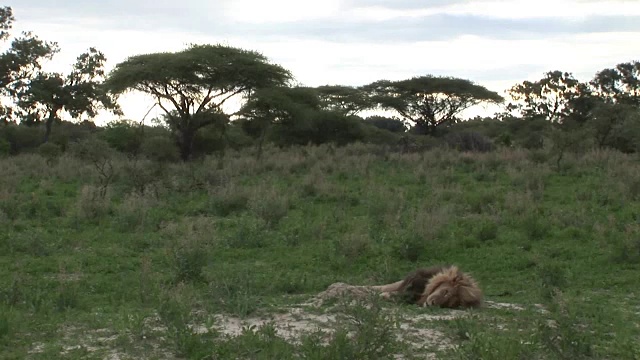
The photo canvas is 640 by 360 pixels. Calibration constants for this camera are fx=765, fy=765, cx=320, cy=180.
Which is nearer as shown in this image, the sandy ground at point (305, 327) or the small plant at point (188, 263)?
the sandy ground at point (305, 327)

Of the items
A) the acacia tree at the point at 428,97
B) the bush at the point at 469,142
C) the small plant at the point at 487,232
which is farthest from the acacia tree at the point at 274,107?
the small plant at the point at 487,232

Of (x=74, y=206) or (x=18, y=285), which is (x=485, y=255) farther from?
(x=74, y=206)

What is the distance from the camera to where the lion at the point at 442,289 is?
656 centimetres

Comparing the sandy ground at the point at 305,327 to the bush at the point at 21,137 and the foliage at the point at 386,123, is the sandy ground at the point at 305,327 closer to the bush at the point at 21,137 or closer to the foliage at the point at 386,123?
the bush at the point at 21,137

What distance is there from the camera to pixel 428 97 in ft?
109

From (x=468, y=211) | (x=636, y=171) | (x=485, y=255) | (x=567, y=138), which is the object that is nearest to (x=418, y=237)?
(x=485, y=255)

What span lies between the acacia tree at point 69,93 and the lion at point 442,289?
27244 mm

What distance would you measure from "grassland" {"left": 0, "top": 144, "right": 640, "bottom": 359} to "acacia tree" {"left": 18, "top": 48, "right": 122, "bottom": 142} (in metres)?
15.0

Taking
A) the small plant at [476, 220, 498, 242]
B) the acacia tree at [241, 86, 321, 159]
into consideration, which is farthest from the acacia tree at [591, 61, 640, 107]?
the small plant at [476, 220, 498, 242]

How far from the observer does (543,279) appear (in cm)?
A: 759

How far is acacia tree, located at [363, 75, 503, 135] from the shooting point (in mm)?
32438

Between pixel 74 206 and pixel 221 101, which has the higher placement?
pixel 221 101

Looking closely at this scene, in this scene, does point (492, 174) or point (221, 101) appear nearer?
point (492, 174)

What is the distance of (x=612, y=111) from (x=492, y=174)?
390 inches
